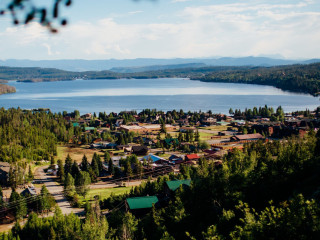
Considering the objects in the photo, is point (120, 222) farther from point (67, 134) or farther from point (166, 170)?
point (67, 134)

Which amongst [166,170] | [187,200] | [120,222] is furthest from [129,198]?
[166,170]

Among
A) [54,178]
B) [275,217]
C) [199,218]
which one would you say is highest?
[275,217]

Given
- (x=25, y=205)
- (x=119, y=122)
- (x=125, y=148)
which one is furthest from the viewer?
(x=119, y=122)

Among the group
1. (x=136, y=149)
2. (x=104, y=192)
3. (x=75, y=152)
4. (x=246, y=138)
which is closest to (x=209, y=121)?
(x=246, y=138)

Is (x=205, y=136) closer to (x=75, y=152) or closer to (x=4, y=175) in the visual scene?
(x=75, y=152)

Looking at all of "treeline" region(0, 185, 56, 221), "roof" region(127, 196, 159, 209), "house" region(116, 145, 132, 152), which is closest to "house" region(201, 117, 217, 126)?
"house" region(116, 145, 132, 152)

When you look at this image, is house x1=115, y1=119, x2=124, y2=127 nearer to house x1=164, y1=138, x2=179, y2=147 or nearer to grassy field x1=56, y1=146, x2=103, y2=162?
grassy field x1=56, y1=146, x2=103, y2=162
